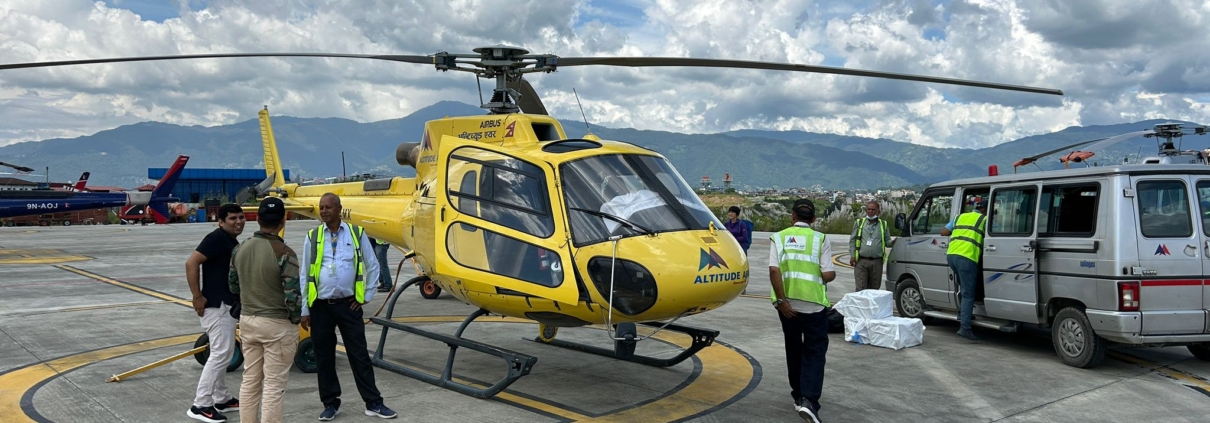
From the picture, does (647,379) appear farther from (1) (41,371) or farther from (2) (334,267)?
(1) (41,371)

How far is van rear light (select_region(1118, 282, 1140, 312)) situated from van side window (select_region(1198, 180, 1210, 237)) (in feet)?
3.38

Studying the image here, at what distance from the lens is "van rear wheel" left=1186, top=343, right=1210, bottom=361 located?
25.7 feet

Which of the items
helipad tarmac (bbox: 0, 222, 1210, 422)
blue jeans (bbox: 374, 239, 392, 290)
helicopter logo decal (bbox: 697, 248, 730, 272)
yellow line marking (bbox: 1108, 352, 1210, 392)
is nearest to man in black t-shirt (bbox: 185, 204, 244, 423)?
helipad tarmac (bbox: 0, 222, 1210, 422)

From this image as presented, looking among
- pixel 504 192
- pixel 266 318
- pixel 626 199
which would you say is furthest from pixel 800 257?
pixel 266 318

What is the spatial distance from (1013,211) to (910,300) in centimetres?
208

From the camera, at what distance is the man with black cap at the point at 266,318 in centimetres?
499

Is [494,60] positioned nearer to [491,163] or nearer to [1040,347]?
[491,163]

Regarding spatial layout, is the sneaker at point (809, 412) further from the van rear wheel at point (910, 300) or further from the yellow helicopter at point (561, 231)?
the van rear wheel at point (910, 300)

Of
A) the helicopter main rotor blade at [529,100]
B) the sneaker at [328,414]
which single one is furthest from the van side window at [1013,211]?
the sneaker at [328,414]

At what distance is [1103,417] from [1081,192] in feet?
9.44

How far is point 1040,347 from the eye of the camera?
870 cm

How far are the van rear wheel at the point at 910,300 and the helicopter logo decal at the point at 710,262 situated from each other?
5.40 meters

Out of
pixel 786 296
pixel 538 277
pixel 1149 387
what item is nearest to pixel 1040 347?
pixel 1149 387

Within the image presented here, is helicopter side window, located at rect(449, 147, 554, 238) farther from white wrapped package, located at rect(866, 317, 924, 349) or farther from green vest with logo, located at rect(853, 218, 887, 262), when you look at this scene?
green vest with logo, located at rect(853, 218, 887, 262)
